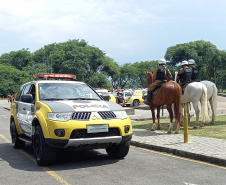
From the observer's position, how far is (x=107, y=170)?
22.4 ft

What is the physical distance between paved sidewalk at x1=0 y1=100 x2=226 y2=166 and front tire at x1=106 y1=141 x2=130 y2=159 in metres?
1.46

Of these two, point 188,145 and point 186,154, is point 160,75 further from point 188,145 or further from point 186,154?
point 186,154

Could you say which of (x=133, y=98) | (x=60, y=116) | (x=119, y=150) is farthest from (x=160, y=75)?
(x=133, y=98)

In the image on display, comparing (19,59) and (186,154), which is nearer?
(186,154)

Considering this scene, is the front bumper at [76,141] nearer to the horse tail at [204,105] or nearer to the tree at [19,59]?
the horse tail at [204,105]

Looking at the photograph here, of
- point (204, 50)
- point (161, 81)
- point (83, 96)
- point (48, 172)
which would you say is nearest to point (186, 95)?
point (161, 81)

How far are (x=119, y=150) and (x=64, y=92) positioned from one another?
195 cm

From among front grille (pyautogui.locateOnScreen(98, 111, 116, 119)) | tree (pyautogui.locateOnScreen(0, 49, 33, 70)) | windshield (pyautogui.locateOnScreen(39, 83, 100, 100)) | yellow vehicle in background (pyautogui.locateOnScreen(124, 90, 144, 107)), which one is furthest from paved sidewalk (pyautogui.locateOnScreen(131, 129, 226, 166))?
tree (pyautogui.locateOnScreen(0, 49, 33, 70))

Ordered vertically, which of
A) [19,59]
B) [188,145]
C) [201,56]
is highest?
[19,59]

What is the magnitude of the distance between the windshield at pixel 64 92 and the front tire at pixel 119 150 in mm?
1370

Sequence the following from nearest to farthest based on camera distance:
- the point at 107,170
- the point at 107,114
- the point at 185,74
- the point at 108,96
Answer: the point at 107,170
the point at 107,114
the point at 108,96
the point at 185,74

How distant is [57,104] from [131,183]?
2480 millimetres

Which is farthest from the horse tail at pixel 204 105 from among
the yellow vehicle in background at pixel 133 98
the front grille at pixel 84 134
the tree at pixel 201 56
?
the tree at pixel 201 56

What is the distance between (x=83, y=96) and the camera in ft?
27.7
